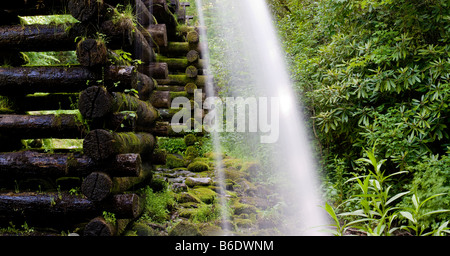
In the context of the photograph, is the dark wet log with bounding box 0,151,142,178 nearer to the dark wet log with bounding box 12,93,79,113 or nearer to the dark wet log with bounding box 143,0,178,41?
the dark wet log with bounding box 12,93,79,113

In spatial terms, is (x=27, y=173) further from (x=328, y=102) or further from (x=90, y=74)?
(x=328, y=102)

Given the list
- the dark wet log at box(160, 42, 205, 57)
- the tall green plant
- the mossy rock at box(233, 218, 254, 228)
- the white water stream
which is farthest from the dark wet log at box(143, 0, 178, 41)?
the tall green plant

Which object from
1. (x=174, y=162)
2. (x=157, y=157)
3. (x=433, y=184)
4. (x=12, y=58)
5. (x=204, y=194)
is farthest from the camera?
(x=174, y=162)

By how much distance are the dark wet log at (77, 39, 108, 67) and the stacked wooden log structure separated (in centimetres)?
1

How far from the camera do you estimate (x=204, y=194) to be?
5215 millimetres

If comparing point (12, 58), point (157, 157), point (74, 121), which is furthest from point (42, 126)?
point (157, 157)

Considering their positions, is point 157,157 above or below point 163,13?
below

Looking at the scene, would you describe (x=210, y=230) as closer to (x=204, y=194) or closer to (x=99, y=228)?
(x=204, y=194)

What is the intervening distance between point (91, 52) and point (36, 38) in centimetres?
109

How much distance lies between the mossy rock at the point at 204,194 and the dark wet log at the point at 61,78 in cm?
233

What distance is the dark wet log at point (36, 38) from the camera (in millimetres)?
3924

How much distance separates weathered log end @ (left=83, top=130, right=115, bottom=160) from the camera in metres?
3.46

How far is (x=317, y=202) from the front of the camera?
4.94 meters
